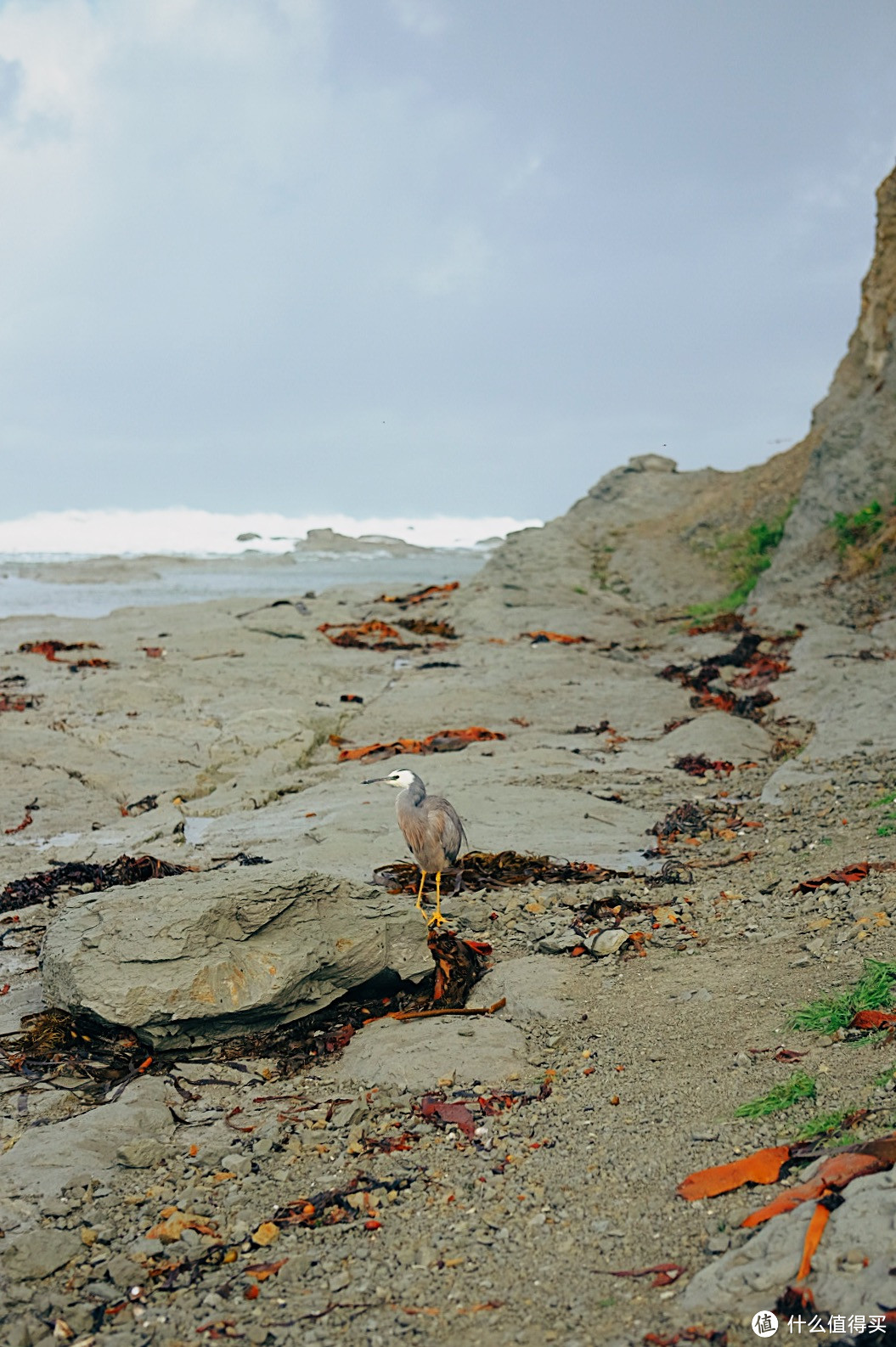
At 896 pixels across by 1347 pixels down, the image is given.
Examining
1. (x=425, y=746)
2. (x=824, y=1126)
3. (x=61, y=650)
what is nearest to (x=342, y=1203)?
(x=824, y=1126)

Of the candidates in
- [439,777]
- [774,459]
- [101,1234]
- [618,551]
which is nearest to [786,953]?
[101,1234]

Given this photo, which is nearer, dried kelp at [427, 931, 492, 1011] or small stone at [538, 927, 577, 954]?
dried kelp at [427, 931, 492, 1011]

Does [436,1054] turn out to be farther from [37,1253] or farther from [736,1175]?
[37,1253]

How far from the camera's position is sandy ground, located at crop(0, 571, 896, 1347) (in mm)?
2717

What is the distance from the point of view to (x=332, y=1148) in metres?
3.60

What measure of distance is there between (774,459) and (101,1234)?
25056 millimetres

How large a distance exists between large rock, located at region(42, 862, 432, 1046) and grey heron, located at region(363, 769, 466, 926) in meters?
0.64

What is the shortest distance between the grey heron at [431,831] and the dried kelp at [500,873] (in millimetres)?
488

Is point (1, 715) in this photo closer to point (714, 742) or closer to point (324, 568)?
point (714, 742)

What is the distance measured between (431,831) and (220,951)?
54.6 inches

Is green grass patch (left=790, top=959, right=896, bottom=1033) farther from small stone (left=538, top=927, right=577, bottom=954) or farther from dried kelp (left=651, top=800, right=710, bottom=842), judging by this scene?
dried kelp (left=651, top=800, right=710, bottom=842)

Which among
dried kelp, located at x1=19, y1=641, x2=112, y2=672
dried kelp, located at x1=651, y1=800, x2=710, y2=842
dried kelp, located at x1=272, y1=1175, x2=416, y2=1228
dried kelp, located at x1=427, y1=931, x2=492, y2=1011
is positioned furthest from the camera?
dried kelp, located at x1=19, y1=641, x2=112, y2=672

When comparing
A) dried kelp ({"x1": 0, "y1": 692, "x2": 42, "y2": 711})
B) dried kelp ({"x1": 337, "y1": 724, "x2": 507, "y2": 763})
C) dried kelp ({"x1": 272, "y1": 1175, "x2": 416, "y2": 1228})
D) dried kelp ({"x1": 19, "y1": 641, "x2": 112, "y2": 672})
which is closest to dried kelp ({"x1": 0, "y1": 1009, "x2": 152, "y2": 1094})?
dried kelp ({"x1": 272, "y1": 1175, "x2": 416, "y2": 1228})

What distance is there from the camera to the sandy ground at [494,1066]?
2.72 meters
